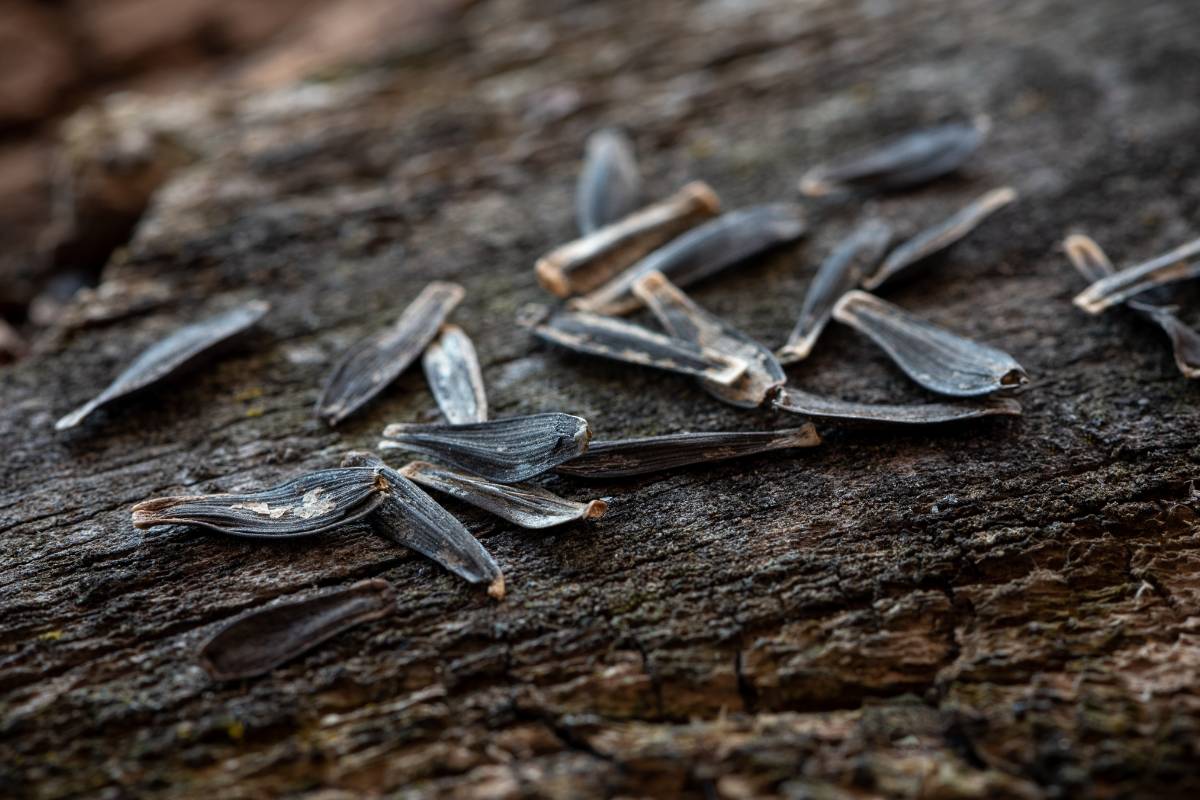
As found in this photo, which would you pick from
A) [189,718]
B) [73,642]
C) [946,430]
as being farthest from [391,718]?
[946,430]

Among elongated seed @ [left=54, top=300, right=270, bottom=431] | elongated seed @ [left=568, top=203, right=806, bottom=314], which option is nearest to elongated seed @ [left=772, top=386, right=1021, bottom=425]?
elongated seed @ [left=568, top=203, right=806, bottom=314]

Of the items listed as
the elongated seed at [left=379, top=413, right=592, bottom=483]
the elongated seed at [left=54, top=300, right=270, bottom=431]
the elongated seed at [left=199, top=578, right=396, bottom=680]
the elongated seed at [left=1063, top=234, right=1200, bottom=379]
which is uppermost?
the elongated seed at [left=54, top=300, right=270, bottom=431]

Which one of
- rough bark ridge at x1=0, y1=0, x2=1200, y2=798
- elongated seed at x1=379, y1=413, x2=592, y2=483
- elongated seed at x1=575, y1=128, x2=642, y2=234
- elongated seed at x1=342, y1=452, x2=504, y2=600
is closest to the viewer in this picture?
rough bark ridge at x1=0, y1=0, x2=1200, y2=798

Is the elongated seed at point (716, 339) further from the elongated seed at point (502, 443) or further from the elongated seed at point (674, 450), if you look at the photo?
the elongated seed at point (502, 443)

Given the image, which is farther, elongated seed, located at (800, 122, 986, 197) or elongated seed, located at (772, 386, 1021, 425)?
elongated seed, located at (800, 122, 986, 197)

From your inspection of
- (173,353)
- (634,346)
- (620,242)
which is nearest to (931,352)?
(634,346)

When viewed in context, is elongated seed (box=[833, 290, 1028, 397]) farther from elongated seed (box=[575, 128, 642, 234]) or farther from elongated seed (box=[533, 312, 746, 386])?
elongated seed (box=[575, 128, 642, 234])

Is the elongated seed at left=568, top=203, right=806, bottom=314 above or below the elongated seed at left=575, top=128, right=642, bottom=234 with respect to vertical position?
below

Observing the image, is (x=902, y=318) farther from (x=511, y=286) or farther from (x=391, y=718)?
(x=391, y=718)
